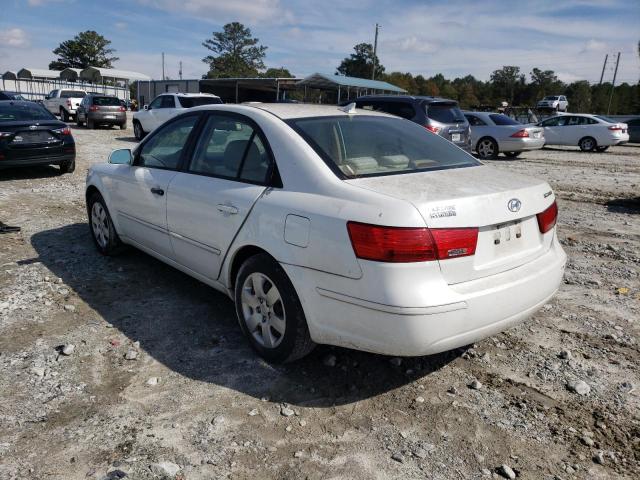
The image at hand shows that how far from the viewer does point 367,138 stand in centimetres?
355

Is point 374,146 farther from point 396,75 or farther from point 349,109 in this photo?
point 396,75

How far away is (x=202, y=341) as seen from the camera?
3.69 meters

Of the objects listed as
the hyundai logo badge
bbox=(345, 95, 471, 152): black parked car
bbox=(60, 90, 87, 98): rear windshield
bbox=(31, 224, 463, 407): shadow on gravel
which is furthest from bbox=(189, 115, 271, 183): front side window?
bbox=(60, 90, 87, 98): rear windshield

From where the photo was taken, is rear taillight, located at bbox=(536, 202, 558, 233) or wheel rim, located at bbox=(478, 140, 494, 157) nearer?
rear taillight, located at bbox=(536, 202, 558, 233)

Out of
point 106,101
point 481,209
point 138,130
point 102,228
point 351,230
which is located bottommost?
point 102,228

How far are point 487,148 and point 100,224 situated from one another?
545 inches

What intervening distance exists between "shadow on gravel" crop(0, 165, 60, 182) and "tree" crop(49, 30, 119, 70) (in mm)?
91993

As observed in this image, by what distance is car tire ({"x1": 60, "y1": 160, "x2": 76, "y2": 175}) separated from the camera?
11.0 m

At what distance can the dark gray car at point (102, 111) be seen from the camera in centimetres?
2236

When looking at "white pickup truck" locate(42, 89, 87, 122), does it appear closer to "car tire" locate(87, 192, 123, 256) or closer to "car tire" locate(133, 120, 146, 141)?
"car tire" locate(133, 120, 146, 141)

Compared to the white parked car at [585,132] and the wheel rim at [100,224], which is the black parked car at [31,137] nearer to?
the wheel rim at [100,224]

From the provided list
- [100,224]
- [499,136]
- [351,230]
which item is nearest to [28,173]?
[100,224]

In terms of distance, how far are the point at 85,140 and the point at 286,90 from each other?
98.1 feet

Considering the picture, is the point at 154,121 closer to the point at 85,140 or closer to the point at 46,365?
the point at 85,140
